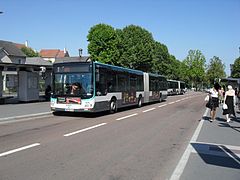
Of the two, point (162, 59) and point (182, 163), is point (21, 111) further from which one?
point (162, 59)

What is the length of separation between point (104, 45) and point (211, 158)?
167 ft

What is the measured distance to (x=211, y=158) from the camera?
7.77 metres

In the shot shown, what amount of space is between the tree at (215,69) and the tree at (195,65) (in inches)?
247

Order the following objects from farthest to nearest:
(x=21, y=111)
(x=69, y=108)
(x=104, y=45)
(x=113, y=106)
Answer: (x=104, y=45) < (x=113, y=106) < (x=21, y=111) < (x=69, y=108)

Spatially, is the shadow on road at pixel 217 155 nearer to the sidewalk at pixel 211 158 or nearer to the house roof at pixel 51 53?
the sidewalk at pixel 211 158

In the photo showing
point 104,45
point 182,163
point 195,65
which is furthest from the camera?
point 195,65

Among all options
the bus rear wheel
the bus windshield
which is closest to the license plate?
the bus windshield

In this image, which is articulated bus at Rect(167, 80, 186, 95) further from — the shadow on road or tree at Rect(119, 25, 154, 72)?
the shadow on road

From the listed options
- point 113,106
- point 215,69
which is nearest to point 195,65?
point 215,69

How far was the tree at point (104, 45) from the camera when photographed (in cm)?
5672

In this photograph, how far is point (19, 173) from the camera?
595cm

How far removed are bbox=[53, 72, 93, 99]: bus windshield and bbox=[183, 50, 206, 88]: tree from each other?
96.3 meters

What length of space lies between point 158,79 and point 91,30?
31.4 metres

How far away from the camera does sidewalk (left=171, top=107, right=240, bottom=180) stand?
624 centimetres
